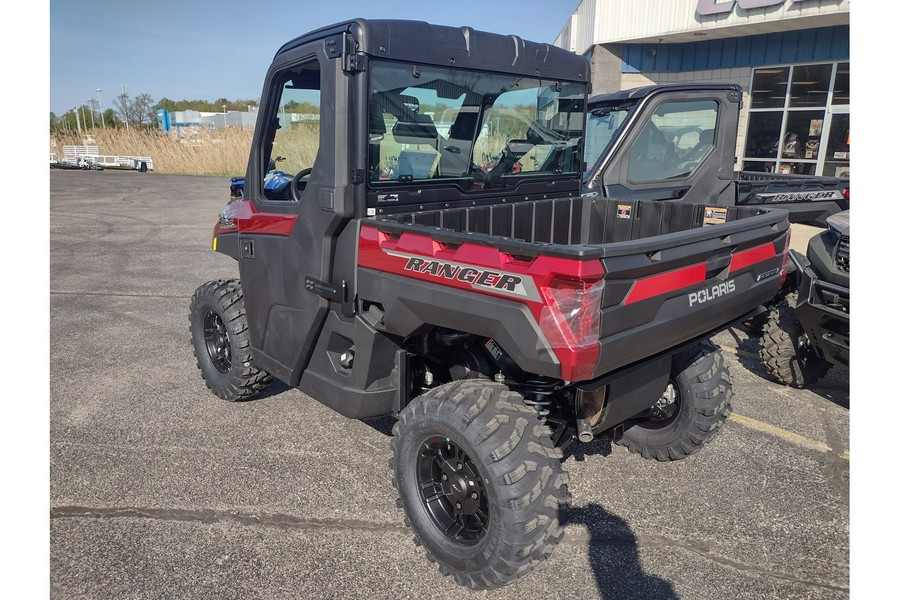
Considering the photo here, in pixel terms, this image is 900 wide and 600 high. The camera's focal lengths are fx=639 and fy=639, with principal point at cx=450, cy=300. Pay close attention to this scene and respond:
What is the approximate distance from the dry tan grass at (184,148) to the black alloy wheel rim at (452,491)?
82.6 ft

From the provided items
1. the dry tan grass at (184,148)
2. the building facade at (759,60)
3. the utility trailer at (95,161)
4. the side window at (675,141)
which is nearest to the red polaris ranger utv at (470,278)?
the side window at (675,141)

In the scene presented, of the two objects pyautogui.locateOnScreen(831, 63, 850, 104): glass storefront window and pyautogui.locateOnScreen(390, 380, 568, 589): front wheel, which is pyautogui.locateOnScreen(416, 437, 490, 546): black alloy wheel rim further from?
pyautogui.locateOnScreen(831, 63, 850, 104): glass storefront window

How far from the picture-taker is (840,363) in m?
4.18

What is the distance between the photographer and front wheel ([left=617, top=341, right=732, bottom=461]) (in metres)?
3.60

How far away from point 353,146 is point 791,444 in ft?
10.9

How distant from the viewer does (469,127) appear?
142 inches

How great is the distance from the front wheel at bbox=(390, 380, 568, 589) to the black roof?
163 centimetres

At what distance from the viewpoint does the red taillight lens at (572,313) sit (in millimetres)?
2324

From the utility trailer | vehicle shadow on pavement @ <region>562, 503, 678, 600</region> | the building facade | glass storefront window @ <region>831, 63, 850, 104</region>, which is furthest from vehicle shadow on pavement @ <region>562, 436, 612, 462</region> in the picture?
the utility trailer

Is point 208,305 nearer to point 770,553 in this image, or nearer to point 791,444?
point 770,553

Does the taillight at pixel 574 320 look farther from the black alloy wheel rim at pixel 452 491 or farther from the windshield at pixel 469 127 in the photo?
the windshield at pixel 469 127

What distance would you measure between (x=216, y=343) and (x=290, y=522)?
1.87 metres

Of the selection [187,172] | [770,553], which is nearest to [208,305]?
[770,553]

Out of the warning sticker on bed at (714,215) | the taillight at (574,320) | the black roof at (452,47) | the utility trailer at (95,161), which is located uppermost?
the utility trailer at (95,161)
